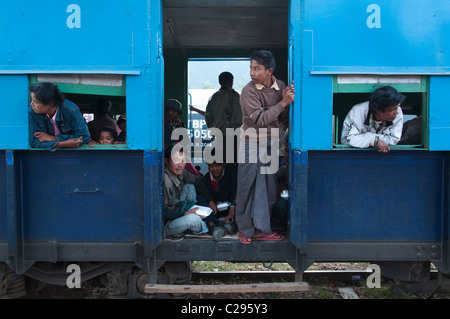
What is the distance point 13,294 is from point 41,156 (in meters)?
1.36


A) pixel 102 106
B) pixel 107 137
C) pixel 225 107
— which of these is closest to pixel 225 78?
pixel 225 107

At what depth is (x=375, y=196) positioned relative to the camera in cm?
329

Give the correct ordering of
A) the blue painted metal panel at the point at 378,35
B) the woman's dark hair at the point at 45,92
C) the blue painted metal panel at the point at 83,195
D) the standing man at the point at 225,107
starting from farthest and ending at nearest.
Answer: the standing man at the point at 225,107 < the blue painted metal panel at the point at 83,195 < the blue painted metal panel at the point at 378,35 < the woman's dark hair at the point at 45,92

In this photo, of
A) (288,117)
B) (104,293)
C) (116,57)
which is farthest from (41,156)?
(288,117)

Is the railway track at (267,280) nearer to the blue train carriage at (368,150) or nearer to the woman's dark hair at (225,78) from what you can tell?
the blue train carriage at (368,150)

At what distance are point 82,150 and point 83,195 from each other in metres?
0.39

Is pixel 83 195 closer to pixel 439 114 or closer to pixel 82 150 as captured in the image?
pixel 82 150

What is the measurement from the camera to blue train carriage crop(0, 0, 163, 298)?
3.13 metres

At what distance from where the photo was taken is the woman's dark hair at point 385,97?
3.08m

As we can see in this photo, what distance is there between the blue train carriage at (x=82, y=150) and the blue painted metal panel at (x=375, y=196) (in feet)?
4.49

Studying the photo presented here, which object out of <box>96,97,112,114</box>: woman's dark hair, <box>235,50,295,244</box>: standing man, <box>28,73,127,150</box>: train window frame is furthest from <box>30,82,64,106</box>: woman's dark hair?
<box>96,97,112,114</box>: woman's dark hair

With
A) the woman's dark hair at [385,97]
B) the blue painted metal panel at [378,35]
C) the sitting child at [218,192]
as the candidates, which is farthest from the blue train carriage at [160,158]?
the sitting child at [218,192]

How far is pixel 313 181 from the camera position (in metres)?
3.29

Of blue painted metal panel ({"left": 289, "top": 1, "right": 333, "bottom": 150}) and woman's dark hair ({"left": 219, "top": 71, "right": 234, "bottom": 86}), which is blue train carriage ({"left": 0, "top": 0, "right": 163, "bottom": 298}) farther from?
woman's dark hair ({"left": 219, "top": 71, "right": 234, "bottom": 86})
